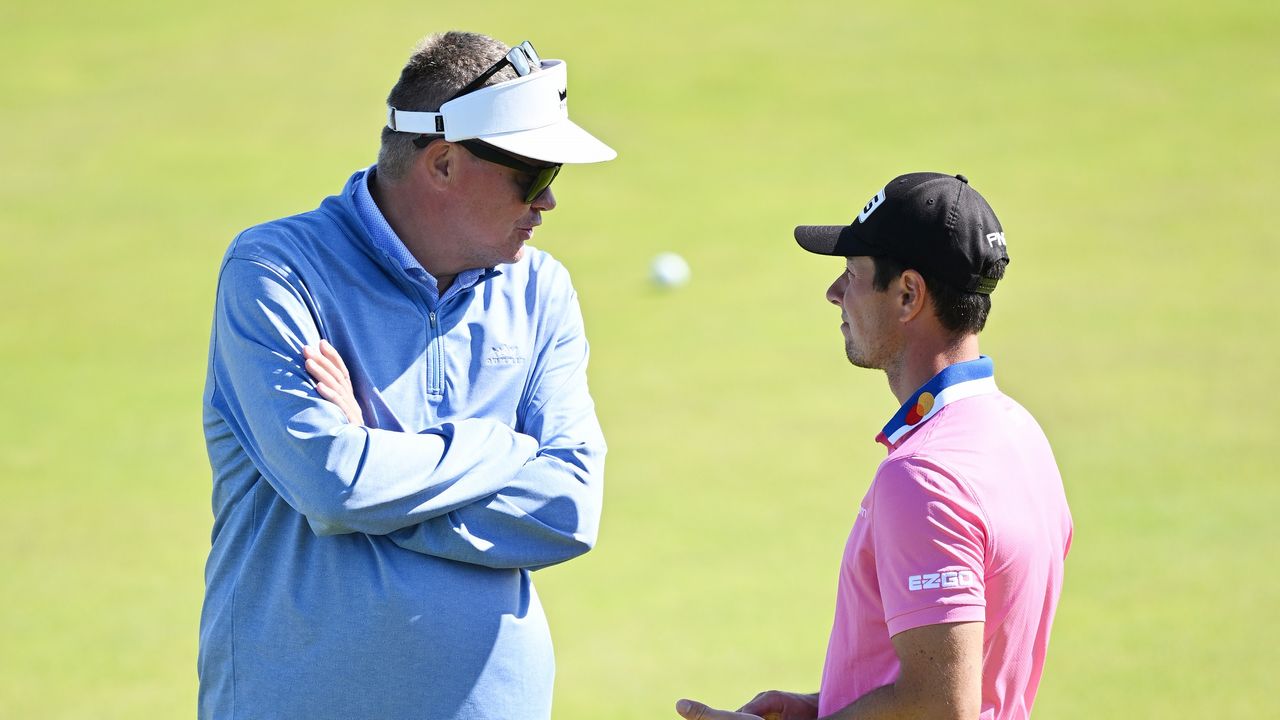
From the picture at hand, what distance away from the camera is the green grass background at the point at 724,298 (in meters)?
6.93

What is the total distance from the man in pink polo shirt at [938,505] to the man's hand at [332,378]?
0.87 m

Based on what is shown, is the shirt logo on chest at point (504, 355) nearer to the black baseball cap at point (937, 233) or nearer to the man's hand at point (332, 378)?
the man's hand at point (332, 378)

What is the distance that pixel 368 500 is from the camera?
2.65 meters

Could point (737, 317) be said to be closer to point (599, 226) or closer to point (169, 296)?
point (599, 226)

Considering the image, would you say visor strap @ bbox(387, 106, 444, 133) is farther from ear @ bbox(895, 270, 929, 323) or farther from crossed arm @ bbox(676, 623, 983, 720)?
crossed arm @ bbox(676, 623, 983, 720)

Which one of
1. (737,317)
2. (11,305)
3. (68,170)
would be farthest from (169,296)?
(737,317)

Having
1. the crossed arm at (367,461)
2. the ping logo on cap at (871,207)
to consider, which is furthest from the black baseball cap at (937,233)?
the crossed arm at (367,461)

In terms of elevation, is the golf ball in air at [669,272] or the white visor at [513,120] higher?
the golf ball in air at [669,272]

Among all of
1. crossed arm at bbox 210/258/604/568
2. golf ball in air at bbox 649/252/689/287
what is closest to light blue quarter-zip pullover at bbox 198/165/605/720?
crossed arm at bbox 210/258/604/568

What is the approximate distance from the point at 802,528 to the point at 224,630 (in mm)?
5532

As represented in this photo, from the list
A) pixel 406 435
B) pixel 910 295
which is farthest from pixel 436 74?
pixel 910 295

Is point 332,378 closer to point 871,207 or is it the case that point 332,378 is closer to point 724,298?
point 871,207

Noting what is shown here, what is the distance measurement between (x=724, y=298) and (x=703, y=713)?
899 cm

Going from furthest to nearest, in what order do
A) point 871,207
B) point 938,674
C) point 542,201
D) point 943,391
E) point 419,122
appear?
point 542,201, point 419,122, point 871,207, point 943,391, point 938,674
